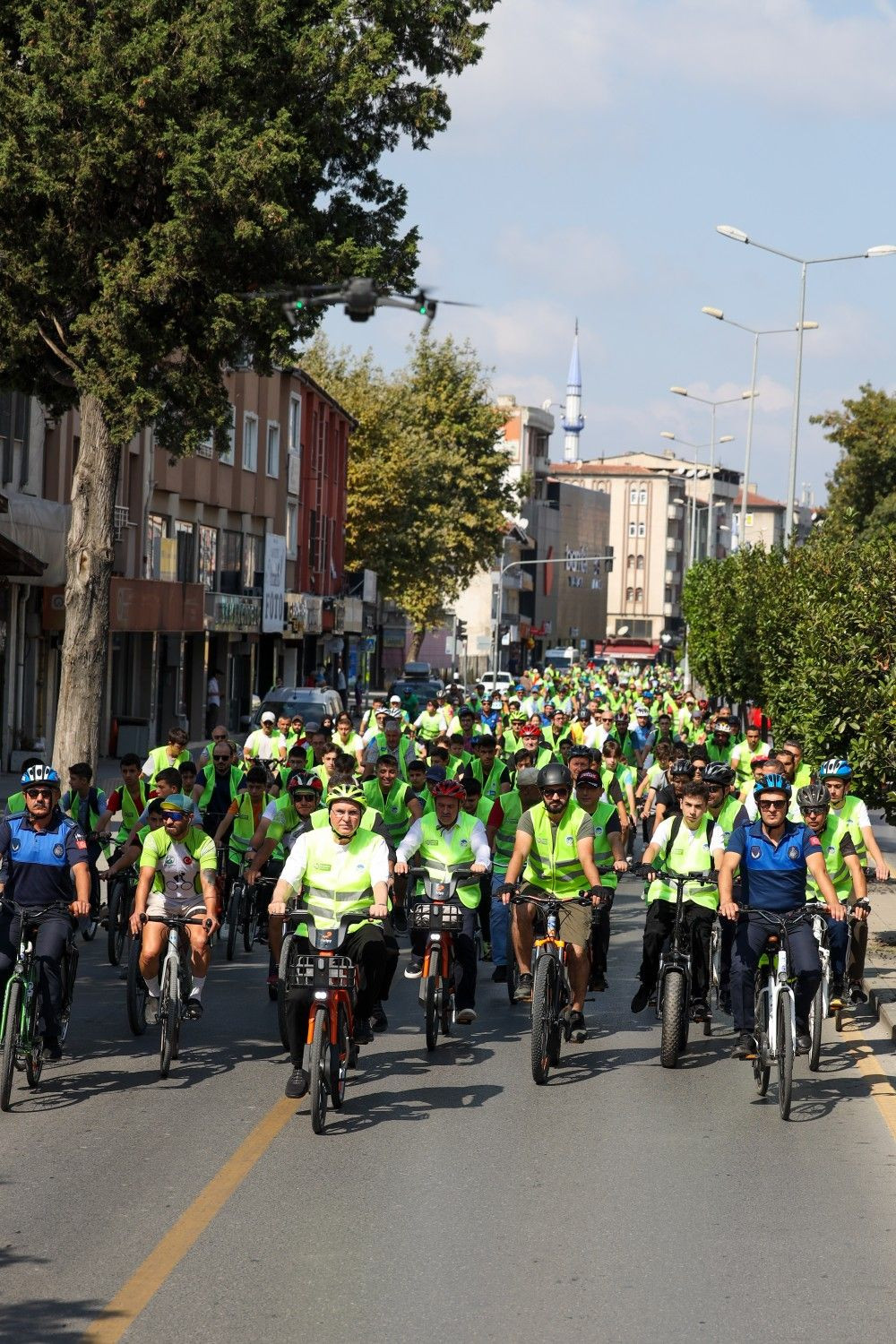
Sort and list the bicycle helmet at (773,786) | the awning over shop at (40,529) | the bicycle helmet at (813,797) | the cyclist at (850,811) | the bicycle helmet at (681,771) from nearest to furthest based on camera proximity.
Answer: the bicycle helmet at (773,786) < the bicycle helmet at (813,797) < the cyclist at (850,811) < the bicycle helmet at (681,771) < the awning over shop at (40,529)

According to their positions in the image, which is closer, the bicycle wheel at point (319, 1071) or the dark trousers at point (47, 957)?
the bicycle wheel at point (319, 1071)

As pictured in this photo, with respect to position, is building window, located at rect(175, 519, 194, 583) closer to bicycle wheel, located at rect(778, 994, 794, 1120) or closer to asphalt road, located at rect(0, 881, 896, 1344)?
asphalt road, located at rect(0, 881, 896, 1344)

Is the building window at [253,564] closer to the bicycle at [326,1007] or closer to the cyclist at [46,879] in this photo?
the cyclist at [46,879]

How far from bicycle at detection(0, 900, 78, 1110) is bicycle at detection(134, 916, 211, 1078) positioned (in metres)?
0.55

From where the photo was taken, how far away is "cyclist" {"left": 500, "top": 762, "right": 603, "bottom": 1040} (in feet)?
37.1

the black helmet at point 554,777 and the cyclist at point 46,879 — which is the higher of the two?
the black helmet at point 554,777

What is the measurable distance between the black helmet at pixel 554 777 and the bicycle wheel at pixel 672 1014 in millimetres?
1265

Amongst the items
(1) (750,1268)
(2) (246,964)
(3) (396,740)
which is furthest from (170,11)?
(1) (750,1268)

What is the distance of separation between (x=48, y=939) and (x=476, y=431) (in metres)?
68.2

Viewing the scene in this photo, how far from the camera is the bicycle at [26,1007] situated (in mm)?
9578

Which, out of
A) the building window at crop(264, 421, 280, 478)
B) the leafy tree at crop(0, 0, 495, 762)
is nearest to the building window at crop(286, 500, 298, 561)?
the building window at crop(264, 421, 280, 478)

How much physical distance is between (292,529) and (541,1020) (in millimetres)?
51494

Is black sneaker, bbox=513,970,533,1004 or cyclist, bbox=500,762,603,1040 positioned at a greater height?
cyclist, bbox=500,762,603,1040

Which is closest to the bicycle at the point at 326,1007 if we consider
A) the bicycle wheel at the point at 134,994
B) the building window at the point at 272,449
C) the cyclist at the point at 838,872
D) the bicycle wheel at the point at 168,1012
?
the bicycle wheel at the point at 168,1012
